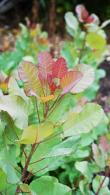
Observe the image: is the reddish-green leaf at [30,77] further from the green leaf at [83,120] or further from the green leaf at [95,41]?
the green leaf at [95,41]

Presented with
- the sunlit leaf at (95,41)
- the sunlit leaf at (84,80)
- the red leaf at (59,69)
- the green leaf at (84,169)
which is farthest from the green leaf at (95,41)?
the red leaf at (59,69)

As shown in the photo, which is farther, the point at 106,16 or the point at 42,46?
the point at 106,16

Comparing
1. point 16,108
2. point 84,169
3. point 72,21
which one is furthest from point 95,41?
point 16,108

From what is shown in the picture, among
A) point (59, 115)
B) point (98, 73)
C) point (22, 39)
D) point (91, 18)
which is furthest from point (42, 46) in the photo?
point (59, 115)

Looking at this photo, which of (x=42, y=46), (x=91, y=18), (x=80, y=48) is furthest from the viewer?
(x=42, y=46)

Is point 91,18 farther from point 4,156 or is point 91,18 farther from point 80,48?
point 4,156

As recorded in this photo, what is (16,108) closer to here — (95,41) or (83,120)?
(83,120)
